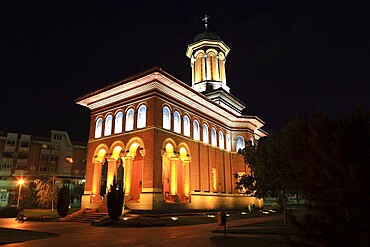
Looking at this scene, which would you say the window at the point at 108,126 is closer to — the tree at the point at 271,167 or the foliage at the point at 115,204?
the foliage at the point at 115,204

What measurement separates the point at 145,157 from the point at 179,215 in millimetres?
4580

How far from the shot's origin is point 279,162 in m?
15.5

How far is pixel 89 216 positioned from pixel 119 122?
25.0ft

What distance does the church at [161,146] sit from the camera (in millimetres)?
20703

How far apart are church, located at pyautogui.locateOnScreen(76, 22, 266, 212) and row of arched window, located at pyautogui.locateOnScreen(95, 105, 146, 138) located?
8 cm

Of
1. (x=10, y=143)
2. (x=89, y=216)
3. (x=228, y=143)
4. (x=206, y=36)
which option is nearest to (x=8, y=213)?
(x=89, y=216)

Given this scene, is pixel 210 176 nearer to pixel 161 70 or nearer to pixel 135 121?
pixel 135 121

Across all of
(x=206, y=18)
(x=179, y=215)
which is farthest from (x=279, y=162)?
(x=206, y=18)

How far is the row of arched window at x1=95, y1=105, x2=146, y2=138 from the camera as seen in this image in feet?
71.7

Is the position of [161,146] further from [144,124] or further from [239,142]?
[239,142]

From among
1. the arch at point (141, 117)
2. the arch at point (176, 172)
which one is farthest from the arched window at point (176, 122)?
the arch at point (141, 117)

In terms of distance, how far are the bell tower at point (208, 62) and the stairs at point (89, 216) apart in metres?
17.7

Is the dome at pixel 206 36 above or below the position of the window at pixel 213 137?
above

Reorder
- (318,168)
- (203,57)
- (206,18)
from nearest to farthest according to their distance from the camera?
(318,168) < (203,57) < (206,18)
